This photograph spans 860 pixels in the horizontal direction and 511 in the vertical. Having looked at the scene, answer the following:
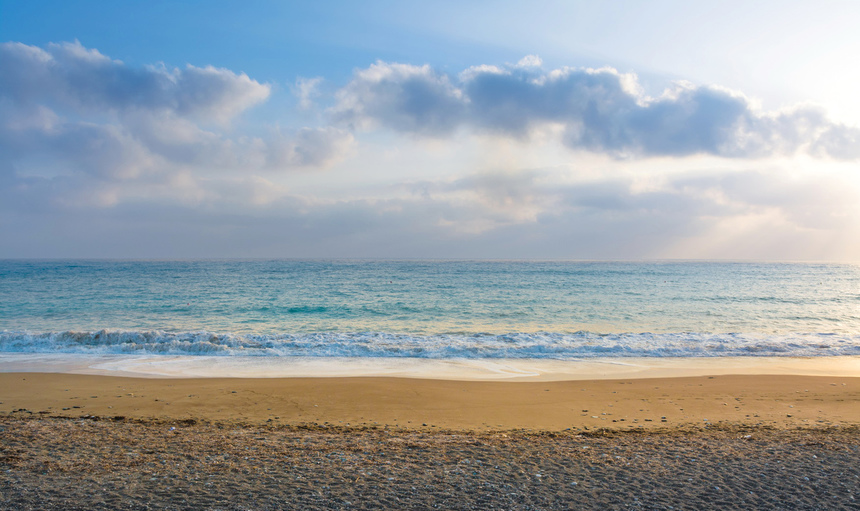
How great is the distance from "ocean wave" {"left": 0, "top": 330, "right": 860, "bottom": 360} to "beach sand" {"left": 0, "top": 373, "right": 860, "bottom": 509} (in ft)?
17.6

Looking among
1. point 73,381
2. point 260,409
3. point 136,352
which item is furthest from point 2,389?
point 260,409

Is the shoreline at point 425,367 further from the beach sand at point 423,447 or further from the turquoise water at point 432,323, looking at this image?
the beach sand at point 423,447

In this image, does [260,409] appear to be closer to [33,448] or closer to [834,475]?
[33,448]

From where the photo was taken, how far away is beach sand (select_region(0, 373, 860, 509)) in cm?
489

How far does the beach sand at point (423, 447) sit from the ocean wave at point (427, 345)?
5.37 meters

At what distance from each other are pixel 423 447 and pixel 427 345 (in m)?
11.3

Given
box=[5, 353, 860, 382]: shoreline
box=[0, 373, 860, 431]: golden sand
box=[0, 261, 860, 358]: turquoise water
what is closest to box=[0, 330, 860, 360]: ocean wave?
box=[0, 261, 860, 358]: turquoise water

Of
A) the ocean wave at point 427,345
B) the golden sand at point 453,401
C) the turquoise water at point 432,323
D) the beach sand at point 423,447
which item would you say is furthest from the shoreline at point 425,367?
the beach sand at point 423,447

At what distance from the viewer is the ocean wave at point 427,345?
16.6m

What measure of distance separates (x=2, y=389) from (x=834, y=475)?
15920 millimetres

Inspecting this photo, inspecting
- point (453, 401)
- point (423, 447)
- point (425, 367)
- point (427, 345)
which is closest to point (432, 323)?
point (427, 345)

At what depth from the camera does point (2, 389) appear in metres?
10.7

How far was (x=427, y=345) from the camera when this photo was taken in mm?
17781

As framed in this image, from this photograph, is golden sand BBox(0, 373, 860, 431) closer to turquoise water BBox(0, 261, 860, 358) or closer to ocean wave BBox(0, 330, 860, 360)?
ocean wave BBox(0, 330, 860, 360)
